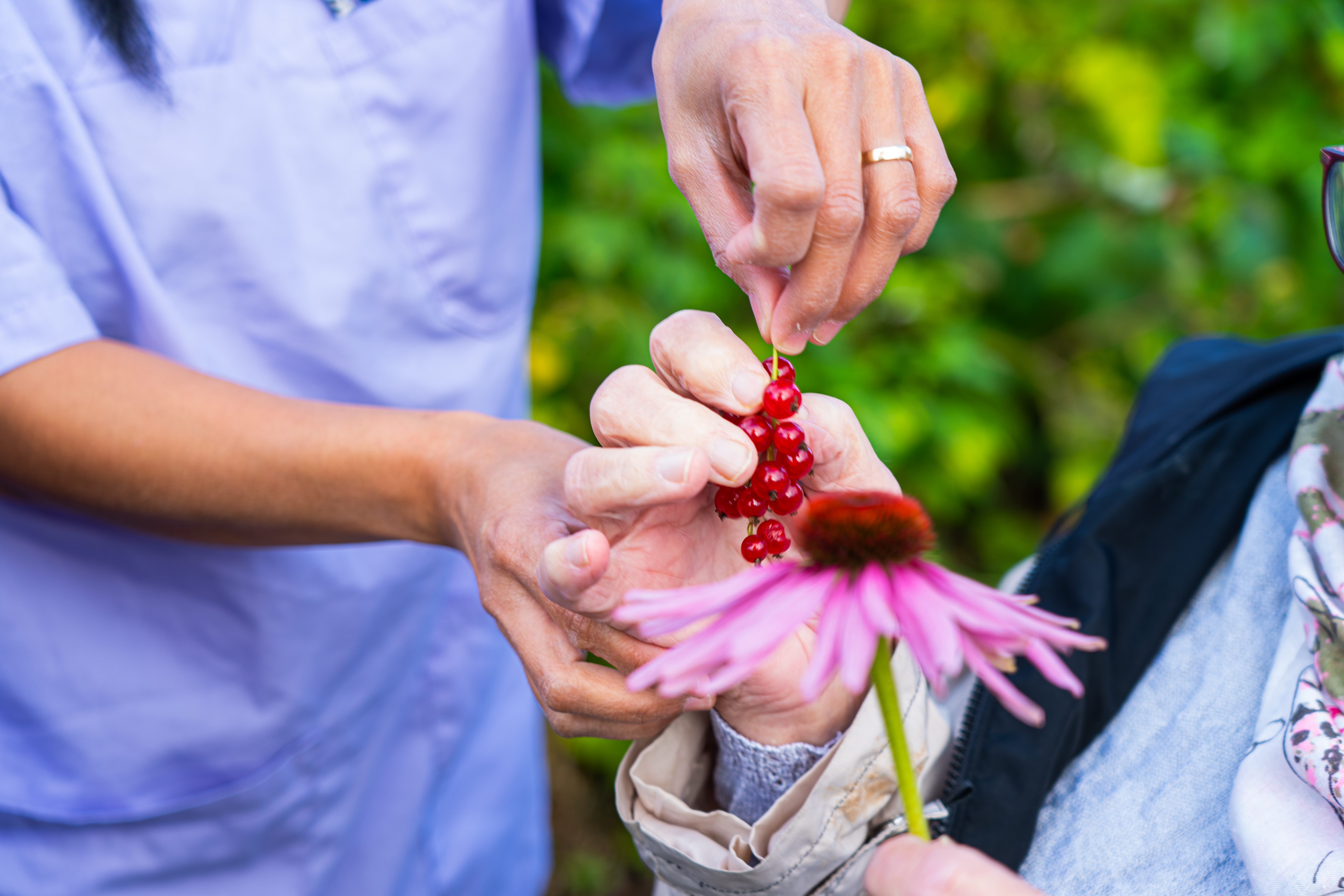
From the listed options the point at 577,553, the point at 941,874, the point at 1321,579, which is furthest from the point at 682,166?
the point at 1321,579

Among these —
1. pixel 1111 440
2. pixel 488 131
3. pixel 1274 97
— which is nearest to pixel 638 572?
pixel 488 131

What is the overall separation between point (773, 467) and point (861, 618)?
253mm

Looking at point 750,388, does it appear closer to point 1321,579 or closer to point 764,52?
point 764,52

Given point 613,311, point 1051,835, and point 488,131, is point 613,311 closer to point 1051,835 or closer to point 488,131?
point 488,131

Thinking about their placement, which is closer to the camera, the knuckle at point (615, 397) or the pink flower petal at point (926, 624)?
the pink flower petal at point (926, 624)

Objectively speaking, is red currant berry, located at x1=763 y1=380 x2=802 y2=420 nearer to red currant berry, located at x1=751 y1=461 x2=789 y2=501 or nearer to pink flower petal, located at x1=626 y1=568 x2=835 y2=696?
red currant berry, located at x1=751 y1=461 x2=789 y2=501

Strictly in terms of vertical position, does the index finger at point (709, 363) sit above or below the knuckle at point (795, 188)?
below

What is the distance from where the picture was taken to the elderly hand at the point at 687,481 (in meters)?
0.66

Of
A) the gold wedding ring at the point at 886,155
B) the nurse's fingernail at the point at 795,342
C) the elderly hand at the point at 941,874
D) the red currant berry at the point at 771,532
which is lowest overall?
the elderly hand at the point at 941,874

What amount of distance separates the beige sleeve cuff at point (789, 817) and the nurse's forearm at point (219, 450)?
0.31m

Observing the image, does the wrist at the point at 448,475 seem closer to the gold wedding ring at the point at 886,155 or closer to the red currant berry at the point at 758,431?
the red currant berry at the point at 758,431

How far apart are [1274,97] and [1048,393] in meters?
0.97

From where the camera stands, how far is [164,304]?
0.99 meters

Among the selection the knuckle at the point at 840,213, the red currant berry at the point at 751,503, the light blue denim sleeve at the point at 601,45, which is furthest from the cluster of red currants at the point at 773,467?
the light blue denim sleeve at the point at 601,45
